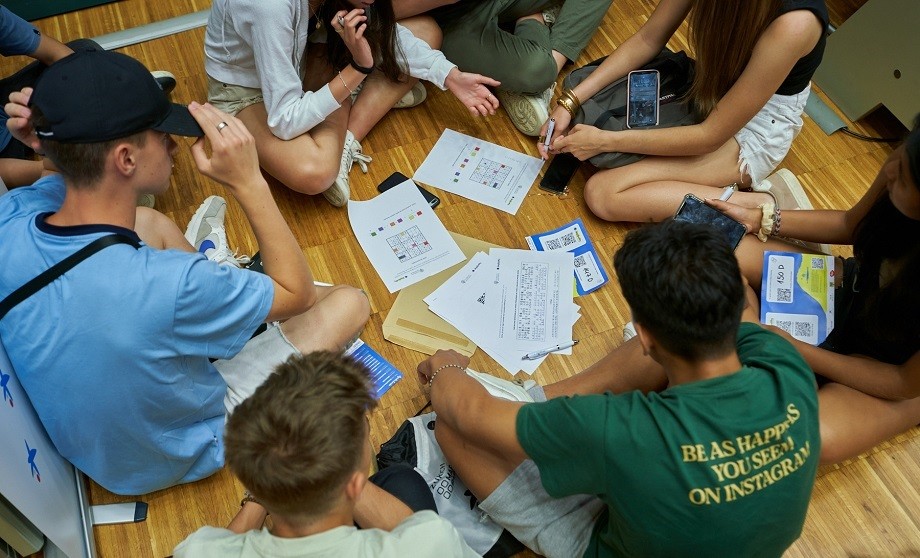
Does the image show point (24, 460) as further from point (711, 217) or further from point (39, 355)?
point (711, 217)

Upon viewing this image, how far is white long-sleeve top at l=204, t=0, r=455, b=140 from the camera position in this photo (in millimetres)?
2133

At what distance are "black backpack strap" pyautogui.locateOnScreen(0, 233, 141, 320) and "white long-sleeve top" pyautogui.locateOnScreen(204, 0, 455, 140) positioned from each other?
0.94 metres

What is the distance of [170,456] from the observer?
1788 millimetres

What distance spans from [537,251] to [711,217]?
0.56 metres

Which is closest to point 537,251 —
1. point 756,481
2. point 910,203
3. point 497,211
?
point 497,211

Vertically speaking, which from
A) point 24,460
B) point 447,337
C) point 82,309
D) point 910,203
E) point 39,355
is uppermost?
point 910,203

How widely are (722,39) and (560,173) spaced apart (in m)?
0.72

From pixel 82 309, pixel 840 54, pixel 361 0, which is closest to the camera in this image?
pixel 82 309

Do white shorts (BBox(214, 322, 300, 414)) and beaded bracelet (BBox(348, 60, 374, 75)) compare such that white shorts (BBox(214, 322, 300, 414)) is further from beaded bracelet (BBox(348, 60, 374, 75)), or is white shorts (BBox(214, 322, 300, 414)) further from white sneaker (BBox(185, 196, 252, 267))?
beaded bracelet (BBox(348, 60, 374, 75))

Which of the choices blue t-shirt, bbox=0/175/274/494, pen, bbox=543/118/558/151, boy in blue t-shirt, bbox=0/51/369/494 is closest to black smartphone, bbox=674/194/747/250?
pen, bbox=543/118/558/151

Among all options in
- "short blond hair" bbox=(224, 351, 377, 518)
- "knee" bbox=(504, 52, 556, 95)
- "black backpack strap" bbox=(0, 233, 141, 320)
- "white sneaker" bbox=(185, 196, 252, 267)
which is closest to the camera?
"short blond hair" bbox=(224, 351, 377, 518)

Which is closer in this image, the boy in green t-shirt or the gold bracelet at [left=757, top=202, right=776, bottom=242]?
the boy in green t-shirt

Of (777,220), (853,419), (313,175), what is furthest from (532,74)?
(853,419)

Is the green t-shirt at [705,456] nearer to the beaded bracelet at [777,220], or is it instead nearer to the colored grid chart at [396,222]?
the beaded bracelet at [777,220]
